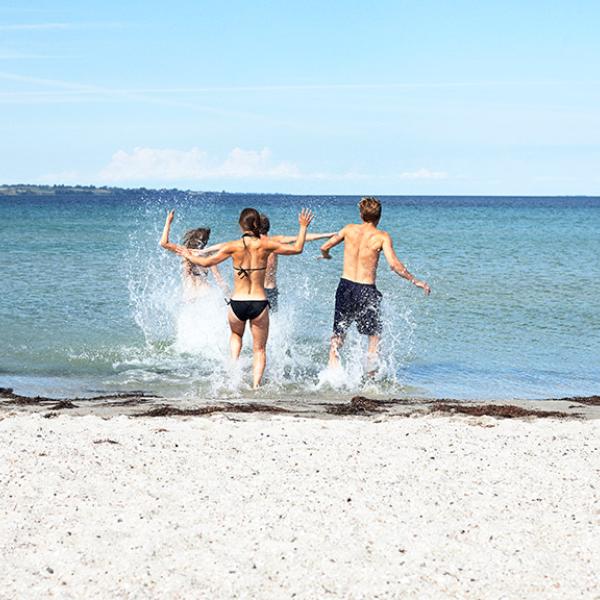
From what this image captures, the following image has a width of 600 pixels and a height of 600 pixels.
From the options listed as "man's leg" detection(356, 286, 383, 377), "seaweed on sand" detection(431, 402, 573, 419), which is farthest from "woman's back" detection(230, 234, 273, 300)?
"seaweed on sand" detection(431, 402, 573, 419)

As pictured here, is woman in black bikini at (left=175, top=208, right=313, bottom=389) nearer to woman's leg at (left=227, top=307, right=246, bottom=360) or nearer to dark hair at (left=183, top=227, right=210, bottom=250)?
woman's leg at (left=227, top=307, right=246, bottom=360)

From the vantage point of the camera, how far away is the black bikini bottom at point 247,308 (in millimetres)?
8938

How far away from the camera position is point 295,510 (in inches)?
200

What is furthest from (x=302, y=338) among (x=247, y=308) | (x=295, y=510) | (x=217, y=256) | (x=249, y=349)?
(x=295, y=510)

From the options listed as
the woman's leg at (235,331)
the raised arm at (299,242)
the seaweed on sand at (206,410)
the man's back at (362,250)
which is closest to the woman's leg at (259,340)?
the woman's leg at (235,331)

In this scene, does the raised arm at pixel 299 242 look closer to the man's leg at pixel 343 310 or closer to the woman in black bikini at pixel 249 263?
the woman in black bikini at pixel 249 263

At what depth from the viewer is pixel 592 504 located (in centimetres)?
541

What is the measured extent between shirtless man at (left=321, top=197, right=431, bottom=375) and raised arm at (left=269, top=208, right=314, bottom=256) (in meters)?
0.81

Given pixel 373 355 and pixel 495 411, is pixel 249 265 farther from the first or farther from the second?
pixel 495 411

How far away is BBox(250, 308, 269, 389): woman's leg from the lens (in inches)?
357

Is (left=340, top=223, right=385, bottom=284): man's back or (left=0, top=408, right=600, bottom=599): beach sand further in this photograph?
(left=340, top=223, right=385, bottom=284): man's back

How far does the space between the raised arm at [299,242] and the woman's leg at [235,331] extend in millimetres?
784

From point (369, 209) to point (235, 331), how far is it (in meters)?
1.79

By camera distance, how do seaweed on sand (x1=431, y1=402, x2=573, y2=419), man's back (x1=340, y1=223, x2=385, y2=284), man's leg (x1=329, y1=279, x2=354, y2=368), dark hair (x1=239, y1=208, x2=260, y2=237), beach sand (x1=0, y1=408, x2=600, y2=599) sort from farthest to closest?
man's leg (x1=329, y1=279, x2=354, y2=368)
man's back (x1=340, y1=223, x2=385, y2=284)
dark hair (x1=239, y1=208, x2=260, y2=237)
seaweed on sand (x1=431, y1=402, x2=573, y2=419)
beach sand (x1=0, y1=408, x2=600, y2=599)
